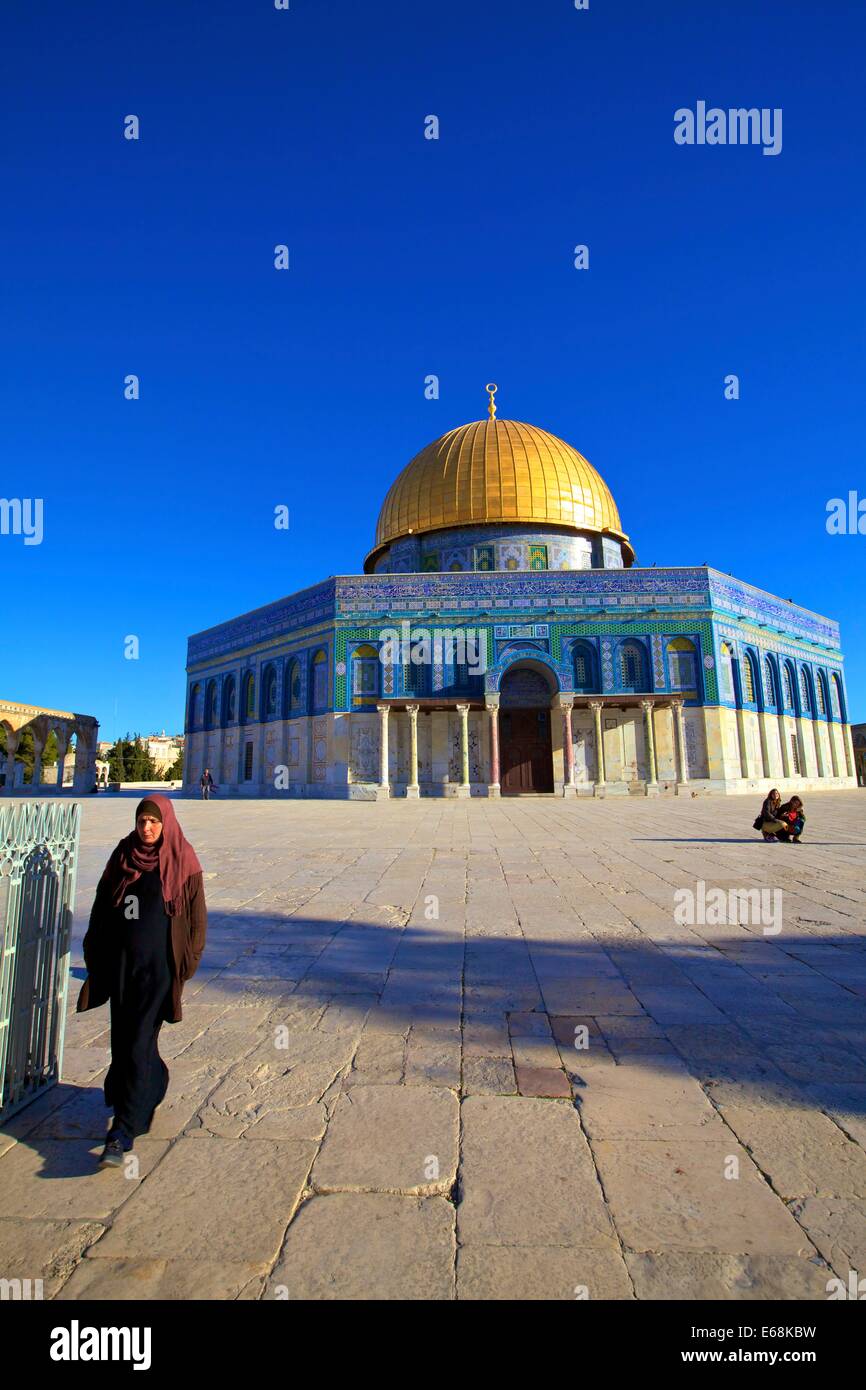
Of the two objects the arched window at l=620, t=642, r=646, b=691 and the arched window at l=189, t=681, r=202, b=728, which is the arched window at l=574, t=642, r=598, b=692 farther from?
the arched window at l=189, t=681, r=202, b=728

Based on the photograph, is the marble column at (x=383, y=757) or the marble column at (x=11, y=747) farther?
the marble column at (x=11, y=747)

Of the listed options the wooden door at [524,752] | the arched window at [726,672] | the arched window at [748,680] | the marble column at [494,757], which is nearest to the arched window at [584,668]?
the wooden door at [524,752]

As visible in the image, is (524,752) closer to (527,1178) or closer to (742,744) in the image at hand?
(742,744)

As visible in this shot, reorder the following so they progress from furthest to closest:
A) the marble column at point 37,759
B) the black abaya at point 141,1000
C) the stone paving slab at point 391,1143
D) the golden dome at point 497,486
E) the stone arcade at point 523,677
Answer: the marble column at point 37,759, the golden dome at point 497,486, the stone arcade at point 523,677, the black abaya at point 141,1000, the stone paving slab at point 391,1143

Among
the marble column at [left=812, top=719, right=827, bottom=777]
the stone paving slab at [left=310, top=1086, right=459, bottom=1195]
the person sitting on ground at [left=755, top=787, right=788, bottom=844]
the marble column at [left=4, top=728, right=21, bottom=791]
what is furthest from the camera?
the marble column at [left=4, top=728, right=21, bottom=791]

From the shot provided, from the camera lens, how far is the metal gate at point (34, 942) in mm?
2434

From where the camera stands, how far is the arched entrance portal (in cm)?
2625

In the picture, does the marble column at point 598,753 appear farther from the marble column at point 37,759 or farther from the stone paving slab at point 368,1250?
the marble column at point 37,759

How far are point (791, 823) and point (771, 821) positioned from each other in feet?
0.89

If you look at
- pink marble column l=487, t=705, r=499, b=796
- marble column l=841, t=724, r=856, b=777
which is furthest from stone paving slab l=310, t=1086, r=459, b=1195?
marble column l=841, t=724, r=856, b=777

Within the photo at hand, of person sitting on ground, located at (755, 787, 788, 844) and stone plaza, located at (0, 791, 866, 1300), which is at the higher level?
person sitting on ground, located at (755, 787, 788, 844)

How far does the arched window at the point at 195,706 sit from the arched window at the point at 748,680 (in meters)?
24.6

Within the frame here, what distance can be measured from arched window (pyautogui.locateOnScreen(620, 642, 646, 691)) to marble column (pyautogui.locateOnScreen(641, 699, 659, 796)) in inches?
36.6

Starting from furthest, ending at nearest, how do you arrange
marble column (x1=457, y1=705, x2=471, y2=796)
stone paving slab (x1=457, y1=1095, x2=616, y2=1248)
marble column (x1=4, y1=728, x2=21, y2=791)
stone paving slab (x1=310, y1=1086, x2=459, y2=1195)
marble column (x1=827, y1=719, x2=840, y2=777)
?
1. marble column (x1=4, y1=728, x2=21, y2=791)
2. marble column (x1=827, y1=719, x2=840, y2=777)
3. marble column (x1=457, y1=705, x2=471, y2=796)
4. stone paving slab (x1=310, y1=1086, x2=459, y2=1195)
5. stone paving slab (x1=457, y1=1095, x2=616, y2=1248)
